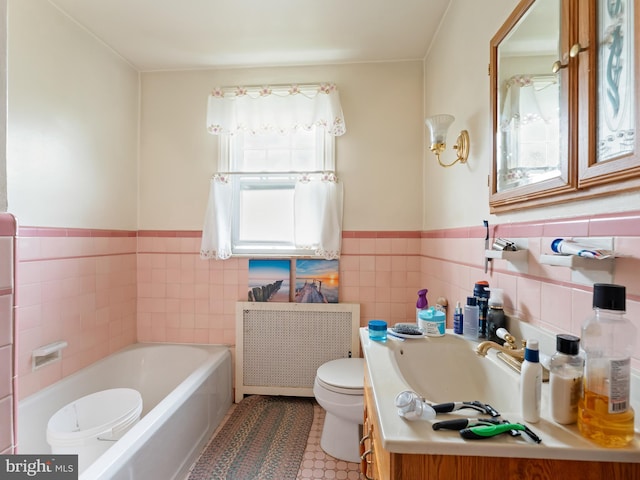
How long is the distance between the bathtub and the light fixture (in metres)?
1.75

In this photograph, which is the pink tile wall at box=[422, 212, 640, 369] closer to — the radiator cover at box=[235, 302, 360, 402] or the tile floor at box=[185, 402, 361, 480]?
the radiator cover at box=[235, 302, 360, 402]

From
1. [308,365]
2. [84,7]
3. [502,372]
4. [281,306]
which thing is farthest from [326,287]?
[84,7]

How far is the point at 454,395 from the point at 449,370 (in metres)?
0.08

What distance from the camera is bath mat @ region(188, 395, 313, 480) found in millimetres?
1543

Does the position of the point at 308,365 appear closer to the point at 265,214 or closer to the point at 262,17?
the point at 265,214

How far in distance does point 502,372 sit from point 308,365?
1.52m

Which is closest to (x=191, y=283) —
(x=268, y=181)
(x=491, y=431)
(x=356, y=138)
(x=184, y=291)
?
(x=184, y=291)

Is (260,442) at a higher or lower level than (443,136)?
lower

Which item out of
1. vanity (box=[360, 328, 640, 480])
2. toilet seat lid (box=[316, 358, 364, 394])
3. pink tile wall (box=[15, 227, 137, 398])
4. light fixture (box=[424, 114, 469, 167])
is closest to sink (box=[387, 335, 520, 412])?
Result: vanity (box=[360, 328, 640, 480])

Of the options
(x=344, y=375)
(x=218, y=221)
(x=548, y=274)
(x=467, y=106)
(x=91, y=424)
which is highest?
A: (x=467, y=106)

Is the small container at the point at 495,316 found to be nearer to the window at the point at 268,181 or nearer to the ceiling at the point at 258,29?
the window at the point at 268,181

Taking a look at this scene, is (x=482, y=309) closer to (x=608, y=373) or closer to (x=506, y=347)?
(x=506, y=347)

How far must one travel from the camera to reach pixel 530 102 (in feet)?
3.16

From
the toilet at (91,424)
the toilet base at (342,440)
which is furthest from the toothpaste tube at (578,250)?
the toilet at (91,424)
